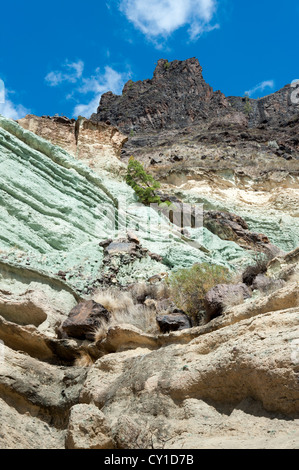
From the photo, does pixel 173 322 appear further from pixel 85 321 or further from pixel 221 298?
pixel 85 321

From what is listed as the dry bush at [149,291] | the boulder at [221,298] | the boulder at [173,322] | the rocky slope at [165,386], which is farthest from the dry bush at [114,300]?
the boulder at [221,298]

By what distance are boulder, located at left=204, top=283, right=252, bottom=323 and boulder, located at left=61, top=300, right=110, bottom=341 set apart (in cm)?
170

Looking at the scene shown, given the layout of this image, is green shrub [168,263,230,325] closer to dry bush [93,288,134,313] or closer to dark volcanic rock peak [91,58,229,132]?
dry bush [93,288,134,313]

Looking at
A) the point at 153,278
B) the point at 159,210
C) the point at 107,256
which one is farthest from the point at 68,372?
the point at 159,210

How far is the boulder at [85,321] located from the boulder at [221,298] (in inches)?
67.1

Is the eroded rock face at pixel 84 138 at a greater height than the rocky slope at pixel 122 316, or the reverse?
the eroded rock face at pixel 84 138

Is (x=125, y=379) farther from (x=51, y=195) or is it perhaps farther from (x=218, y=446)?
(x=51, y=195)

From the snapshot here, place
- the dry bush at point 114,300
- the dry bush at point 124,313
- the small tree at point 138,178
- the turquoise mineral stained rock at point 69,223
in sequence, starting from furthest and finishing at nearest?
the small tree at point 138,178
the turquoise mineral stained rock at point 69,223
the dry bush at point 114,300
the dry bush at point 124,313

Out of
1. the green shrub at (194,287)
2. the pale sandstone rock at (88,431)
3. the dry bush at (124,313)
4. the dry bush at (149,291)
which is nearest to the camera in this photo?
the pale sandstone rock at (88,431)

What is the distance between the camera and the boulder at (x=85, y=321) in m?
6.63

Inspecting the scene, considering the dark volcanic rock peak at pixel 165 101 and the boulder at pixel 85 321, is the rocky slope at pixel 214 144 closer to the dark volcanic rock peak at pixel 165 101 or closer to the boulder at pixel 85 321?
the dark volcanic rock peak at pixel 165 101

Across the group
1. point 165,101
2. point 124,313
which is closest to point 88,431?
point 124,313

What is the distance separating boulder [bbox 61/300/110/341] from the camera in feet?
21.8

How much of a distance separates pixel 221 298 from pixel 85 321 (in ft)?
7.08
